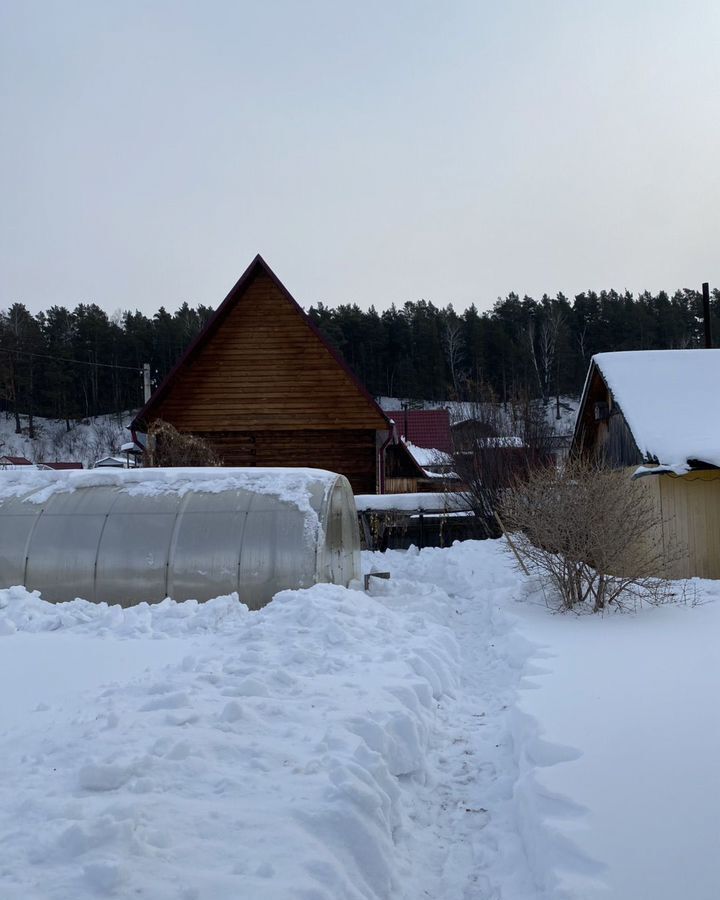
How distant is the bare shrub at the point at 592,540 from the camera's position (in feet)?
34.4

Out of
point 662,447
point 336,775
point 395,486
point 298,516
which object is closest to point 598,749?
point 336,775

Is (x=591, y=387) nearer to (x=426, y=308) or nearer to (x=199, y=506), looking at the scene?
(x=199, y=506)

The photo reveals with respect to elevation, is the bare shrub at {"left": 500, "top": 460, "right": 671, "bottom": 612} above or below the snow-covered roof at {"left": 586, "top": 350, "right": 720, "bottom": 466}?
below

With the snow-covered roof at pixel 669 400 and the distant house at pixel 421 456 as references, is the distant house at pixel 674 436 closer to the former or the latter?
the snow-covered roof at pixel 669 400

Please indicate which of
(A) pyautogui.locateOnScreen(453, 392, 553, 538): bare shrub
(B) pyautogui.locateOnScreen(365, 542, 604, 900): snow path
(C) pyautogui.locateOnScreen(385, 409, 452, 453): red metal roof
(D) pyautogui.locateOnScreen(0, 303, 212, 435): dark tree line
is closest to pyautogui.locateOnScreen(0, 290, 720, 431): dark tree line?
(D) pyautogui.locateOnScreen(0, 303, 212, 435): dark tree line

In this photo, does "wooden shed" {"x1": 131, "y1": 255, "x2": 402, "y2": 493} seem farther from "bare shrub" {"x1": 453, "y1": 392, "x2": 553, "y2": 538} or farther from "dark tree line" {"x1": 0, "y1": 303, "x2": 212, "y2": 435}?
"dark tree line" {"x1": 0, "y1": 303, "x2": 212, "y2": 435}

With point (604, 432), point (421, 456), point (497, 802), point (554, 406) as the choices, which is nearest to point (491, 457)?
point (604, 432)

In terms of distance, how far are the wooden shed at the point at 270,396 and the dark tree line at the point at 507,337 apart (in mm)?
43147

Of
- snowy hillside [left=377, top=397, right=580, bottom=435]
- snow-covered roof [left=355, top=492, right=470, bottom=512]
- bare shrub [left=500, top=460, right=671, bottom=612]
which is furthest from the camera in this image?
snowy hillside [left=377, top=397, right=580, bottom=435]

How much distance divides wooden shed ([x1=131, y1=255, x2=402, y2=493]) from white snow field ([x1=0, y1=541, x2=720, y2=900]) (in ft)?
40.3

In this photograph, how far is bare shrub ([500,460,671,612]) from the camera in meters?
10.5

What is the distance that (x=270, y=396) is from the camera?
800 inches

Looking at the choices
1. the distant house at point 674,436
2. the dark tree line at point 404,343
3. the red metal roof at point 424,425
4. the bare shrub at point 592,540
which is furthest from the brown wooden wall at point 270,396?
the dark tree line at point 404,343

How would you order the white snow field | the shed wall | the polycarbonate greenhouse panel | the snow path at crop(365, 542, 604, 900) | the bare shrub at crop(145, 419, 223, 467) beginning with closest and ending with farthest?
the white snow field < the snow path at crop(365, 542, 604, 900) < the polycarbonate greenhouse panel < the shed wall < the bare shrub at crop(145, 419, 223, 467)
